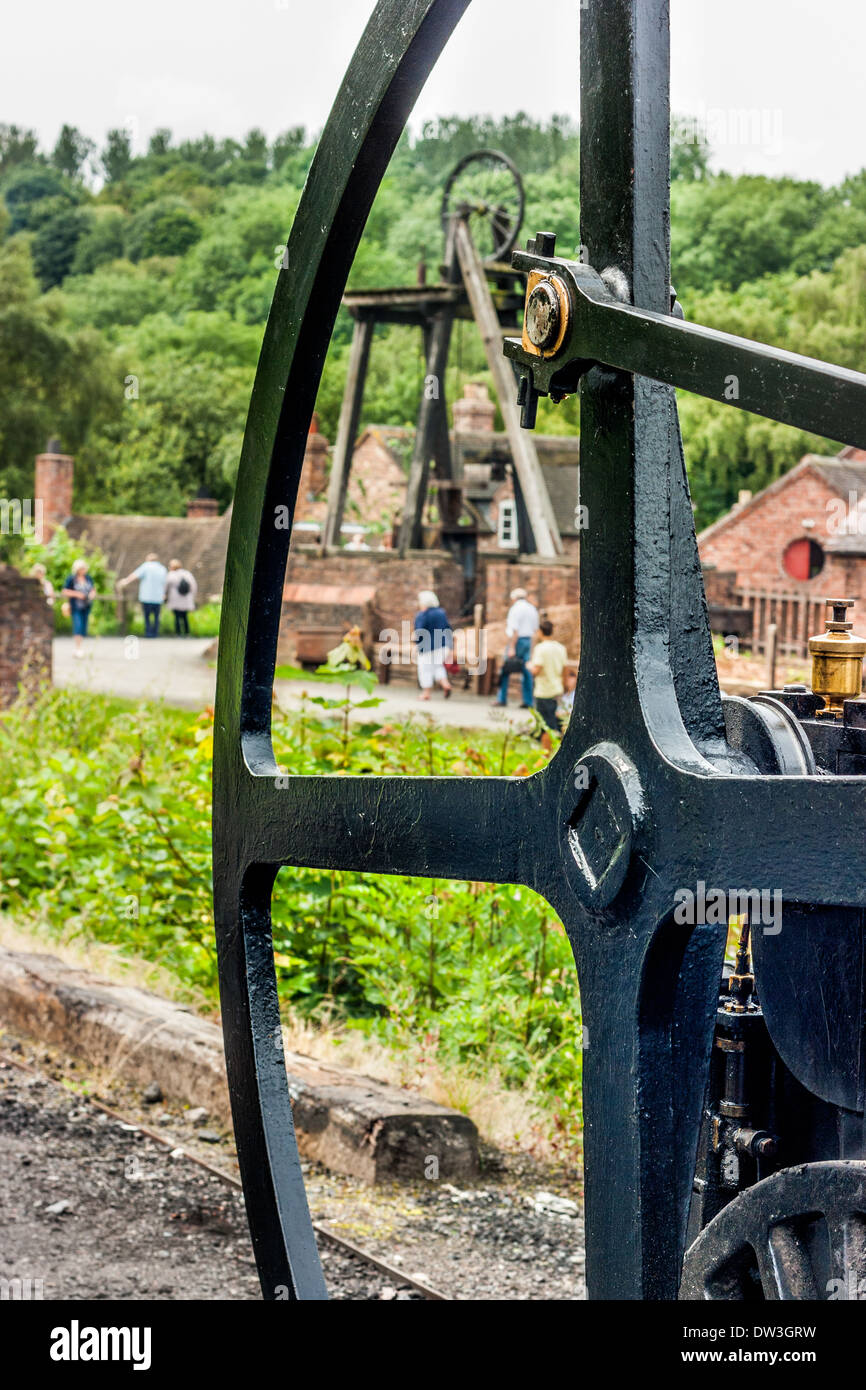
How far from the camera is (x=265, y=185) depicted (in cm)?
8612

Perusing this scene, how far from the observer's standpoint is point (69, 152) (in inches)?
4171

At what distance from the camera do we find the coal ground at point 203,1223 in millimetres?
3471

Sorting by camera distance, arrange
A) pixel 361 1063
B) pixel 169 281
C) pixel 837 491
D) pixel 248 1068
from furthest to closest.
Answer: pixel 169 281 < pixel 837 491 < pixel 361 1063 < pixel 248 1068

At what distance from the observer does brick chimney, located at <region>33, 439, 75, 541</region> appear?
4056cm

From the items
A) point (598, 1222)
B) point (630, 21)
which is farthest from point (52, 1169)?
point (630, 21)

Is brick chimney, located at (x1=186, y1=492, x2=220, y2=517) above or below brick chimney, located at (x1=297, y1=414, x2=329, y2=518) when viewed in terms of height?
below

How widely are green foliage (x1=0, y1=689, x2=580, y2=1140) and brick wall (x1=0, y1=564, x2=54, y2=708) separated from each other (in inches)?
292

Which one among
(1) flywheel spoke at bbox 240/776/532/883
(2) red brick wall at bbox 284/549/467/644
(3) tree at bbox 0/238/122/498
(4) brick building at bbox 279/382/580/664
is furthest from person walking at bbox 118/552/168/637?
(1) flywheel spoke at bbox 240/776/532/883

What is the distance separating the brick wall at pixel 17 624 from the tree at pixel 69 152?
9897 centimetres

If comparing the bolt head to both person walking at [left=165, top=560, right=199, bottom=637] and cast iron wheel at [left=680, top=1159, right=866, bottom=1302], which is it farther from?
person walking at [left=165, top=560, right=199, bottom=637]

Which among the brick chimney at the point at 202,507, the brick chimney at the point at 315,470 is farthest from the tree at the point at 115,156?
the brick chimney at the point at 315,470
